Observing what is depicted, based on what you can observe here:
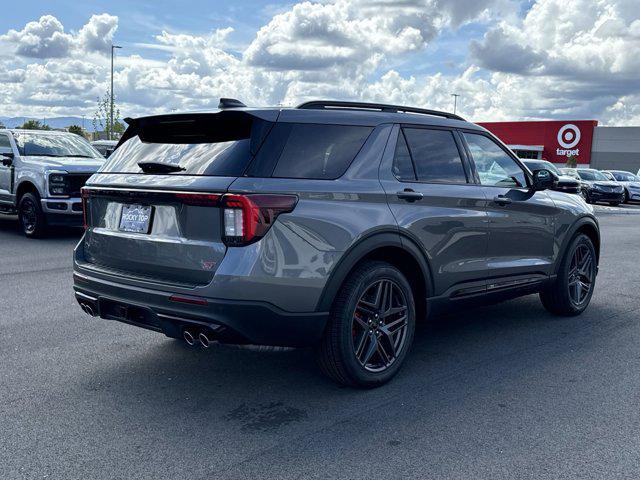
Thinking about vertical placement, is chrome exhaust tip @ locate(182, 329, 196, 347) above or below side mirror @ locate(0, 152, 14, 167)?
below

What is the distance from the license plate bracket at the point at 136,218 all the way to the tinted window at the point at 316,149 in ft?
2.78

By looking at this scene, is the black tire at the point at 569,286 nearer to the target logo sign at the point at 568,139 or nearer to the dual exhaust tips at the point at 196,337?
the dual exhaust tips at the point at 196,337

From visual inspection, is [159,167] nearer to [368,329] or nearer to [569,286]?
[368,329]

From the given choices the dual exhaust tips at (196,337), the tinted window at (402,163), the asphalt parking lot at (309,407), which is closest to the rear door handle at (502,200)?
the tinted window at (402,163)

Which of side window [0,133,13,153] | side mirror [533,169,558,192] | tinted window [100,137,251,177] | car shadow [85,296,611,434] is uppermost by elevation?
tinted window [100,137,251,177]

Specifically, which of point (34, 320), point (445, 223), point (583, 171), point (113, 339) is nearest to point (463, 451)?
point (445, 223)

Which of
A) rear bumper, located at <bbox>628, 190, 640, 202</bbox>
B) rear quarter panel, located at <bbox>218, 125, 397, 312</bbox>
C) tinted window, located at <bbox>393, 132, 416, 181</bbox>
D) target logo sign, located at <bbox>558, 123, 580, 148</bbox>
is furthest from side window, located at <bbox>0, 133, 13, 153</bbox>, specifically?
target logo sign, located at <bbox>558, 123, 580, 148</bbox>

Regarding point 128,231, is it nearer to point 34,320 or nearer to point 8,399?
point 8,399

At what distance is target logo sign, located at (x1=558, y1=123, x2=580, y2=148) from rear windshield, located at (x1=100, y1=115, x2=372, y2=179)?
58321mm

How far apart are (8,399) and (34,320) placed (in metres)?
2.04

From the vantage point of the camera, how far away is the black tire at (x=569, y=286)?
21.3ft

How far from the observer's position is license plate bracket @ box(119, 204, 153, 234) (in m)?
4.32

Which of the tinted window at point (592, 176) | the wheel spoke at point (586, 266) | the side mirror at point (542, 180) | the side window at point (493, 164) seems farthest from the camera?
the tinted window at point (592, 176)

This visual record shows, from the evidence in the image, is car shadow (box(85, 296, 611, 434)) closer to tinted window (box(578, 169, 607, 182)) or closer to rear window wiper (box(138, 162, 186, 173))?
rear window wiper (box(138, 162, 186, 173))
